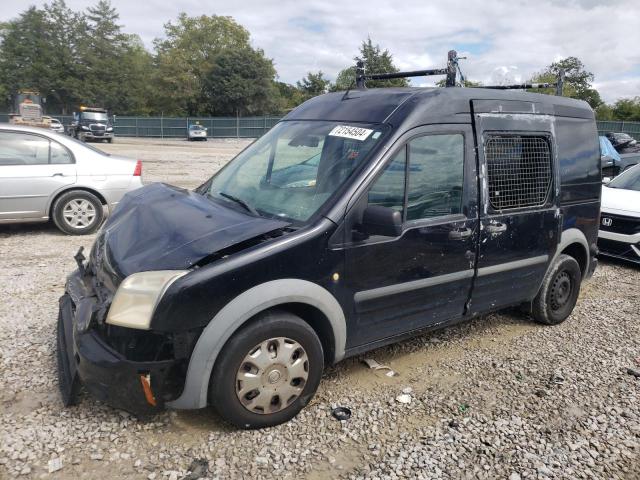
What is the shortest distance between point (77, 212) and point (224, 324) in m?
5.59

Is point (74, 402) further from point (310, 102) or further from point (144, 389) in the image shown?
point (310, 102)

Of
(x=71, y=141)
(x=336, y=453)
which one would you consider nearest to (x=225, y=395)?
(x=336, y=453)

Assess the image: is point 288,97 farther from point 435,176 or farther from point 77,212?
point 435,176

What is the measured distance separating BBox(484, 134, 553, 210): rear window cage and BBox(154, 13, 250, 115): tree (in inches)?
2218

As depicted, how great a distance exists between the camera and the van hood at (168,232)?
9.04ft

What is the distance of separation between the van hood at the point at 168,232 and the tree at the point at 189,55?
56.4 m

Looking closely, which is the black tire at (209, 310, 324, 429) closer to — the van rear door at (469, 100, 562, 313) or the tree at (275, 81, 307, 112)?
the van rear door at (469, 100, 562, 313)

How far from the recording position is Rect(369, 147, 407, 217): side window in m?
3.17

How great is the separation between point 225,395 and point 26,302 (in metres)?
3.00

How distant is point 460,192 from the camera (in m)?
3.63

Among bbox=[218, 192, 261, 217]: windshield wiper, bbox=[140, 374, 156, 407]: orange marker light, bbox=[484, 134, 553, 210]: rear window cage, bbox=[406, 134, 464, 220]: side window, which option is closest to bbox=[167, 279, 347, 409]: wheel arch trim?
bbox=[140, 374, 156, 407]: orange marker light

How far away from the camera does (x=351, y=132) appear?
3.43 m

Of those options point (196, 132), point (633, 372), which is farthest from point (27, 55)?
point (633, 372)

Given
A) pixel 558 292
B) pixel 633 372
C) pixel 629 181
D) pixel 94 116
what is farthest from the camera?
pixel 94 116
